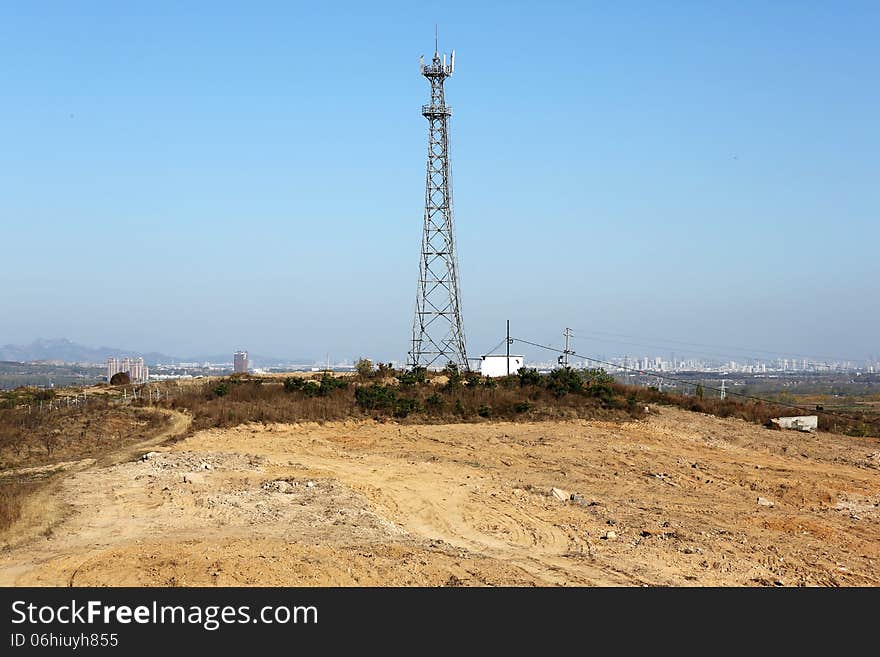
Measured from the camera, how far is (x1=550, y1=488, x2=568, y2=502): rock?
18.8 m

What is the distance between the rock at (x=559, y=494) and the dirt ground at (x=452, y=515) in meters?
0.05

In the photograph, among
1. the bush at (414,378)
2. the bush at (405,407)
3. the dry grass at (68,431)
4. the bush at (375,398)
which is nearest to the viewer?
the dry grass at (68,431)

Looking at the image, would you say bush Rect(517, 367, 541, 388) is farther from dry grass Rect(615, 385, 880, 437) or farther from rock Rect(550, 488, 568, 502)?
rock Rect(550, 488, 568, 502)

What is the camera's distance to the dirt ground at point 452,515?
12.2 meters

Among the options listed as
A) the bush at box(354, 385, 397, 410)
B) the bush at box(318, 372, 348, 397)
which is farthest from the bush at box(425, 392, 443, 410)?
the bush at box(318, 372, 348, 397)

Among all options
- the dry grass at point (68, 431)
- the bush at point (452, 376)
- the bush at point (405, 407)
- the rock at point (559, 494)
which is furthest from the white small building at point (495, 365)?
the rock at point (559, 494)

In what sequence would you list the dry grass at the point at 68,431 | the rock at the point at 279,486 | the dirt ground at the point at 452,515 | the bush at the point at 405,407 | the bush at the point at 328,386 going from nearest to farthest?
the dirt ground at the point at 452,515, the rock at the point at 279,486, the dry grass at the point at 68,431, the bush at the point at 405,407, the bush at the point at 328,386

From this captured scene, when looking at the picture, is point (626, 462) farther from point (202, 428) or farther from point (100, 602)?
point (100, 602)

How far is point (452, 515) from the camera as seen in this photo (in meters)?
16.8

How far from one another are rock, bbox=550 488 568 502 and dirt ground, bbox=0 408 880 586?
50mm

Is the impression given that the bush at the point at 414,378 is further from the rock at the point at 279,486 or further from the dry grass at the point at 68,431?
the rock at the point at 279,486

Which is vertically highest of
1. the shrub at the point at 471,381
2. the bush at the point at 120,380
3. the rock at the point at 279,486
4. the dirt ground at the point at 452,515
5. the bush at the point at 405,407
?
the shrub at the point at 471,381

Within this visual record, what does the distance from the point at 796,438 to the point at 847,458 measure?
4.11 m

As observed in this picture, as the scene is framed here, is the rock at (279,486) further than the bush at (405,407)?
No
